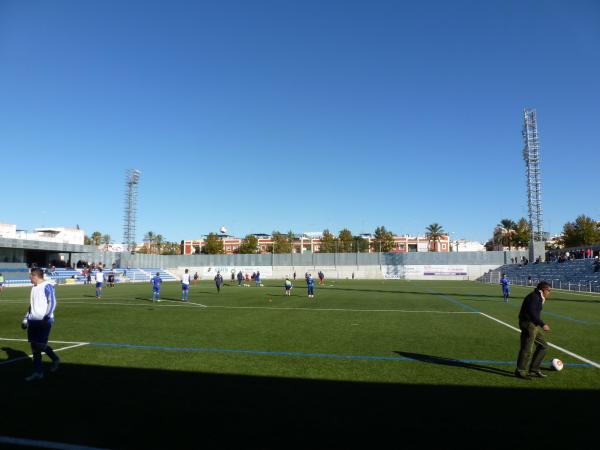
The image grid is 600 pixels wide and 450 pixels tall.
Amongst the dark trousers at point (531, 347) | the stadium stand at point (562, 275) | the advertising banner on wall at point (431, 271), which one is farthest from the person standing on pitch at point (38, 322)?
the advertising banner on wall at point (431, 271)

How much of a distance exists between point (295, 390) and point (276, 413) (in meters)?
1.07

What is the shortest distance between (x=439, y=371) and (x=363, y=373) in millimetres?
1564

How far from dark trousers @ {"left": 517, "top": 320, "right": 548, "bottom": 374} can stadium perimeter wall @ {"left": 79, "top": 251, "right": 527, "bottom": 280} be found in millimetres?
68711

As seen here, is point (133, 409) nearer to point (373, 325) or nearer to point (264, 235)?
point (373, 325)

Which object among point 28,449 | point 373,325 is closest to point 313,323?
point 373,325

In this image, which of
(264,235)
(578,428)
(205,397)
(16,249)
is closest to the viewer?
(578,428)

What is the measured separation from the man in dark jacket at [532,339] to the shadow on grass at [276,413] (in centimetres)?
90

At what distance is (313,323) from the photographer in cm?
1551

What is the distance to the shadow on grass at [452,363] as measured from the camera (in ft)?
27.2

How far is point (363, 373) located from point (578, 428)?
11.6 ft

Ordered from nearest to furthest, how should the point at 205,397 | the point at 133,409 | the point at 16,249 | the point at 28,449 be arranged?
the point at 28,449 < the point at 133,409 < the point at 205,397 < the point at 16,249

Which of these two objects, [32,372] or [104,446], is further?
[32,372]

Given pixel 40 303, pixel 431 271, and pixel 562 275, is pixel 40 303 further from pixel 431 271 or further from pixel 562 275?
pixel 431 271

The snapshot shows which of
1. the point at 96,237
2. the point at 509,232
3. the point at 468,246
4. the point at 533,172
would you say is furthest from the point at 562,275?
the point at 96,237
